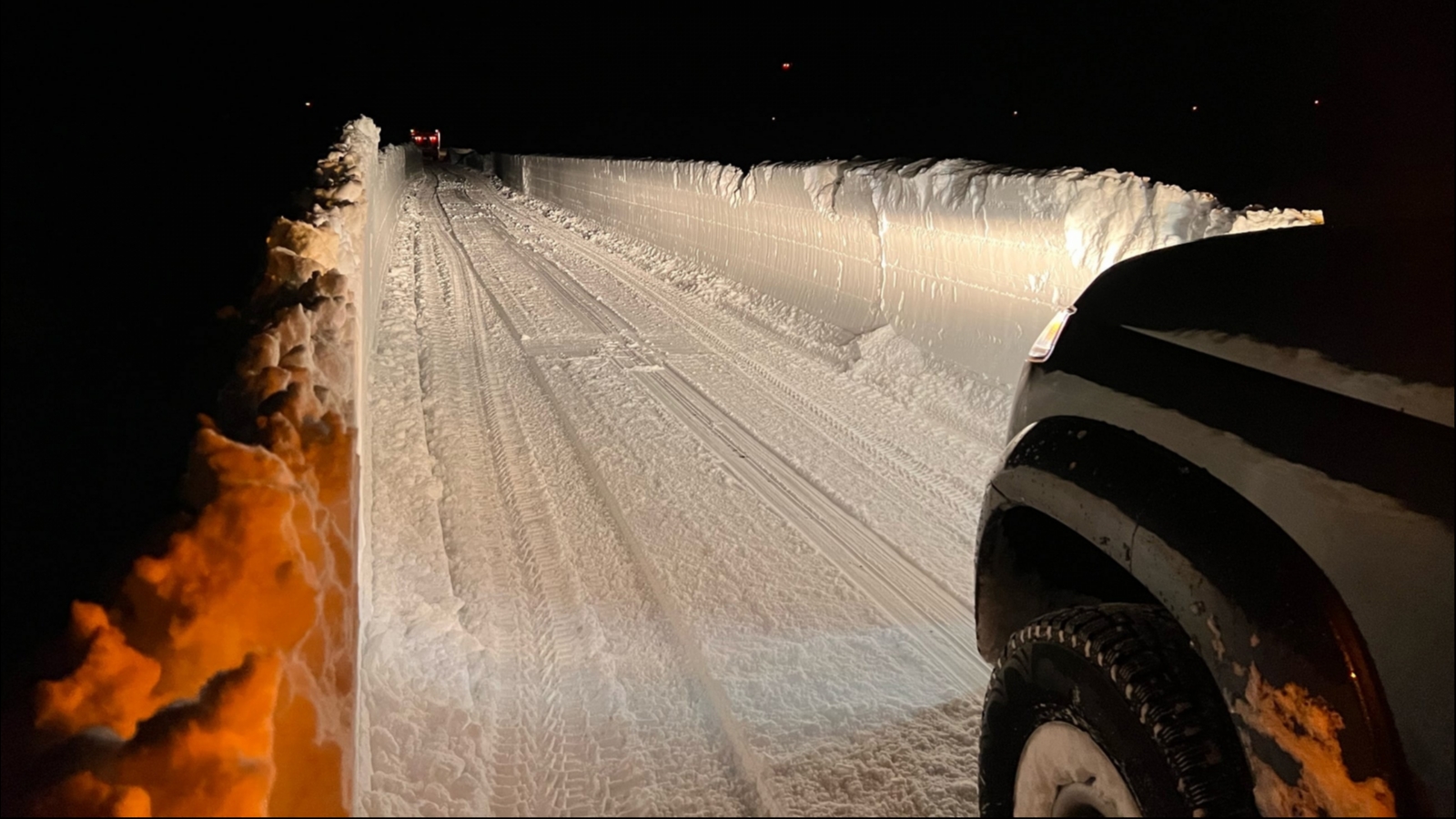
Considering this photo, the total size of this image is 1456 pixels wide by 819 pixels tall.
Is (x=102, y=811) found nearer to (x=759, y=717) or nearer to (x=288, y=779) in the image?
(x=288, y=779)

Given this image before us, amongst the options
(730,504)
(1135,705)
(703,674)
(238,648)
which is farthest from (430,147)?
(1135,705)

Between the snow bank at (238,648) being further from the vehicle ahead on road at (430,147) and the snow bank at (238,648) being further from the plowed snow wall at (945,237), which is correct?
the vehicle ahead on road at (430,147)

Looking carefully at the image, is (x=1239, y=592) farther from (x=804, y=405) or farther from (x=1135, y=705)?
(x=804, y=405)

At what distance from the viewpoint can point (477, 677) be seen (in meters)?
3.42

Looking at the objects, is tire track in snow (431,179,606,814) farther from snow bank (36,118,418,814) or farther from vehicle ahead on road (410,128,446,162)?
vehicle ahead on road (410,128,446,162)

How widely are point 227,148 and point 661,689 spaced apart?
3993cm

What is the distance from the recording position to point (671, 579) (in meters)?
4.20

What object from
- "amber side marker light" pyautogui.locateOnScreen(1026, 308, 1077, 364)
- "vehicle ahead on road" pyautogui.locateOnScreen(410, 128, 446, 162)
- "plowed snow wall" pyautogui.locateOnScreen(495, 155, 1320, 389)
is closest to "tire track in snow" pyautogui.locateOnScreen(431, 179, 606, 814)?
"amber side marker light" pyautogui.locateOnScreen(1026, 308, 1077, 364)

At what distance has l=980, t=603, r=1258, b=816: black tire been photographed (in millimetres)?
1729

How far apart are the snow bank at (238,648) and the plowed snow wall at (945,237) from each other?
15.1 feet

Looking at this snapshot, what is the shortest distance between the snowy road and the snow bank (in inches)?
19.4

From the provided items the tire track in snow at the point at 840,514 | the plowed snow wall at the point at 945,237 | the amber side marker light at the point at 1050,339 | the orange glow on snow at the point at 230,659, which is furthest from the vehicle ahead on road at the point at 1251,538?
the plowed snow wall at the point at 945,237

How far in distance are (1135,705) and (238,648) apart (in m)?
2.15

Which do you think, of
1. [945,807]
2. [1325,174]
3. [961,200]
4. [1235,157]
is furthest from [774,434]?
[1235,157]
